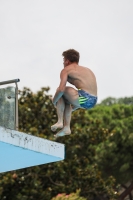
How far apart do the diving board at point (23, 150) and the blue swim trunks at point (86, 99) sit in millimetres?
2451

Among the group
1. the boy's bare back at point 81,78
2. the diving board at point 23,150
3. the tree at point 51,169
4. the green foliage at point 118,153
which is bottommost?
the diving board at point 23,150

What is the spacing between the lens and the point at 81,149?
3025 cm

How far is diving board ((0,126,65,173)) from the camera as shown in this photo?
40.3 feet

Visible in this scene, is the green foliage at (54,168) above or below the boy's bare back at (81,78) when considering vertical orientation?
above

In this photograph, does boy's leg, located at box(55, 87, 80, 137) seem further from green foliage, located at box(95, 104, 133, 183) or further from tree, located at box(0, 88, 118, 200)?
green foliage, located at box(95, 104, 133, 183)

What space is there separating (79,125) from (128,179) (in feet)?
45.1

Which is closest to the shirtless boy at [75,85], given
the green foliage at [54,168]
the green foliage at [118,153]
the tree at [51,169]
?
the green foliage at [54,168]

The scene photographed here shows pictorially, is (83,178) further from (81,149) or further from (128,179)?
(128,179)

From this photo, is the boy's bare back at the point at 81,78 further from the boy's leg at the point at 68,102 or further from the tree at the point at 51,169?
the tree at the point at 51,169

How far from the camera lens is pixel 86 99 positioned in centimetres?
996

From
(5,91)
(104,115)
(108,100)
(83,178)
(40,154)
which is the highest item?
(108,100)

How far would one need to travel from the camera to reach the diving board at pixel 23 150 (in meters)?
12.3

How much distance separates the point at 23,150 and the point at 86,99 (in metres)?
3.13

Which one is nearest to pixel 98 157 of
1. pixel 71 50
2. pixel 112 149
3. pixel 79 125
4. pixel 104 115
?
pixel 112 149
